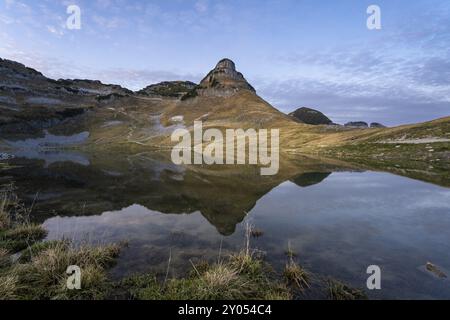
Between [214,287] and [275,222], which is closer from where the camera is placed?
[214,287]

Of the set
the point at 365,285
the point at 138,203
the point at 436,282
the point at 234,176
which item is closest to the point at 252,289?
the point at 365,285

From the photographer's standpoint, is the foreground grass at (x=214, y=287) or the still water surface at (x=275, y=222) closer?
the foreground grass at (x=214, y=287)

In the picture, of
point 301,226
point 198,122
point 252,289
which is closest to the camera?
point 252,289

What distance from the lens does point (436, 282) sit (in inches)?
472

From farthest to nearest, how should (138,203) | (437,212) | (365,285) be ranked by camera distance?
1. (138,203)
2. (437,212)
3. (365,285)

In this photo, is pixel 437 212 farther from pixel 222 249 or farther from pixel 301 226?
pixel 222 249

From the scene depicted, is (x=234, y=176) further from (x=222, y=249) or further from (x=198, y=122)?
(x=198, y=122)

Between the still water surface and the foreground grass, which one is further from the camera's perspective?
the still water surface

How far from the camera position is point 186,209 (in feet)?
81.4

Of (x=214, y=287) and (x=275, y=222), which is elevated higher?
(x=214, y=287)

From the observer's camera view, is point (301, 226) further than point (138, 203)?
No

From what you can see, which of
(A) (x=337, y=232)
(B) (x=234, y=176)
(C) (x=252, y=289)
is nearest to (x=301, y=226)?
(A) (x=337, y=232)

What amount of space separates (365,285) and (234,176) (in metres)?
33.6
